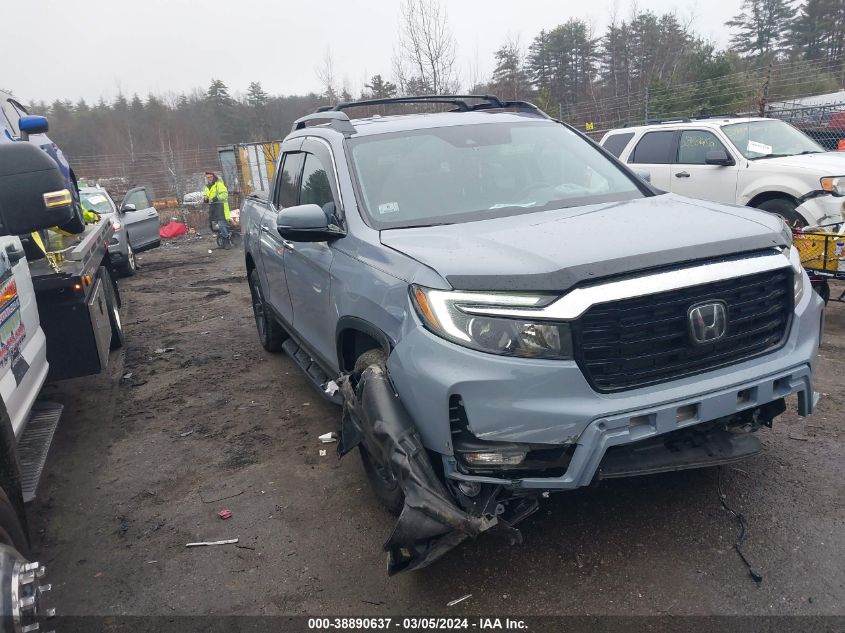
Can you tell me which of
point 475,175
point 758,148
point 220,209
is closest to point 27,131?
point 475,175

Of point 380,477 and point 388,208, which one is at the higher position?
point 388,208

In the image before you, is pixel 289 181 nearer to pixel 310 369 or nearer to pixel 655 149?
pixel 310 369

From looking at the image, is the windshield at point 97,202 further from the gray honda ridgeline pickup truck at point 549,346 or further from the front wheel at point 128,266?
the gray honda ridgeline pickup truck at point 549,346

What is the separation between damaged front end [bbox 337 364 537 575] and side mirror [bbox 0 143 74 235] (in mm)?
1519

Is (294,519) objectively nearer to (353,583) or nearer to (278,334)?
(353,583)

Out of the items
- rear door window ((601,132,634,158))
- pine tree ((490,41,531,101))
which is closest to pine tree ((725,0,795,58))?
pine tree ((490,41,531,101))

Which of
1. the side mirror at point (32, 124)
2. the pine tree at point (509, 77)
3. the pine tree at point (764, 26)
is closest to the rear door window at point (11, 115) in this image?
the side mirror at point (32, 124)

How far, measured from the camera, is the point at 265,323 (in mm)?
6449

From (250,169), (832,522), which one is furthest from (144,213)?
(832,522)

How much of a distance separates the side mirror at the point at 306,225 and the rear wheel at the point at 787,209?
20.1ft

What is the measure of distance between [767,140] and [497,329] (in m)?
7.84

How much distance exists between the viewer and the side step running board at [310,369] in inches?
163

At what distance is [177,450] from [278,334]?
6.17 feet

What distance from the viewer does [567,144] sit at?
432 centimetres
